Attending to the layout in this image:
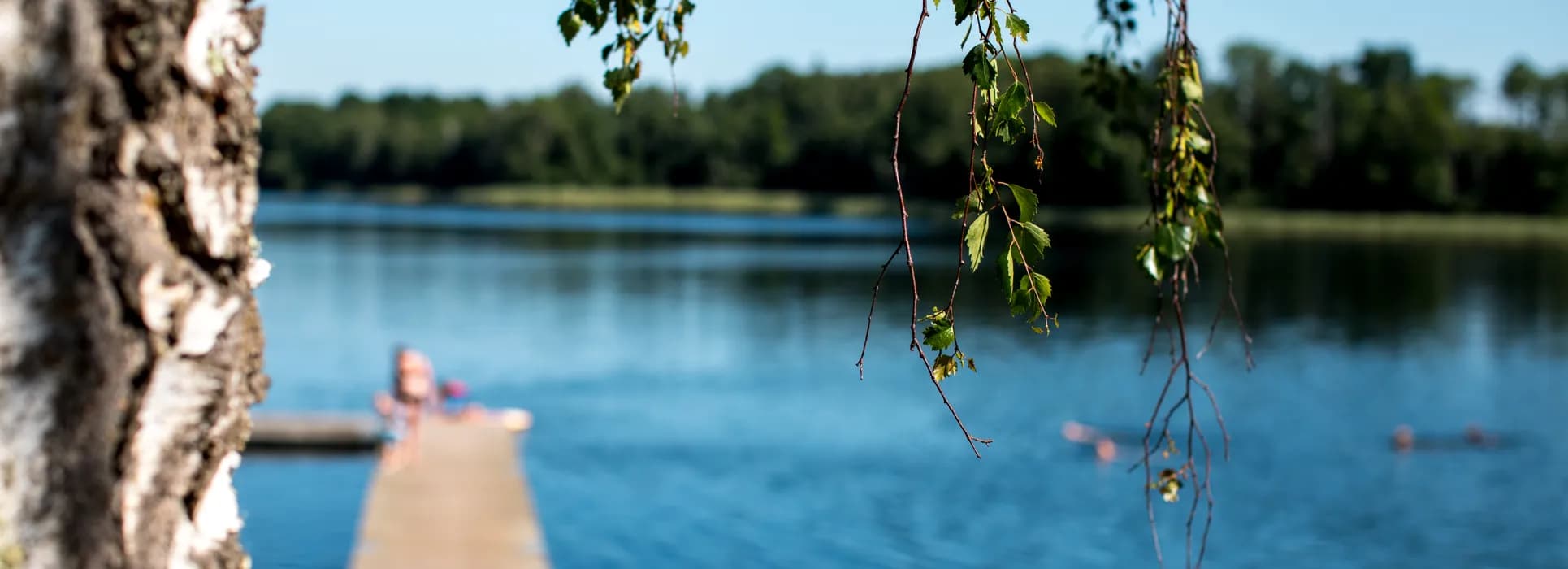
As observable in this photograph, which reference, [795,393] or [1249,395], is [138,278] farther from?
[1249,395]

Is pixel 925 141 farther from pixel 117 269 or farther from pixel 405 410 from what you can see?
pixel 117 269

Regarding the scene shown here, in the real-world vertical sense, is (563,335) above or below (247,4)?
below

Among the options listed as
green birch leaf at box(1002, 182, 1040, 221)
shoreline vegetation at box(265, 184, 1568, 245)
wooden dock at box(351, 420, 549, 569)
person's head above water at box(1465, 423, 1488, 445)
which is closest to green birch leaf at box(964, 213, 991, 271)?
green birch leaf at box(1002, 182, 1040, 221)

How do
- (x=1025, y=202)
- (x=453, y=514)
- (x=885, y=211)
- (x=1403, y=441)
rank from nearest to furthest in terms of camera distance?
1. (x=1025, y=202)
2. (x=453, y=514)
3. (x=1403, y=441)
4. (x=885, y=211)

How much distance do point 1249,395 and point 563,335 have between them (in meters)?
14.9

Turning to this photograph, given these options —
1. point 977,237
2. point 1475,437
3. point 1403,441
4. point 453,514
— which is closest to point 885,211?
point 1475,437

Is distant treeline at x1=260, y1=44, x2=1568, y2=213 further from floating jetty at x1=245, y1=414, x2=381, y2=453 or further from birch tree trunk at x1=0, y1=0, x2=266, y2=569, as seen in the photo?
birch tree trunk at x1=0, y1=0, x2=266, y2=569

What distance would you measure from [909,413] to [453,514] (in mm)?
13310

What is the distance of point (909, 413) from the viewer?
2409cm

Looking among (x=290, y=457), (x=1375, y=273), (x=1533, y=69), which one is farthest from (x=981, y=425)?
(x=1533, y=69)

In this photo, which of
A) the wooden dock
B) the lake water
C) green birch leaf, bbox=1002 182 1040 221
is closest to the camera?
green birch leaf, bbox=1002 182 1040 221

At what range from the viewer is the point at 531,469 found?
1939cm

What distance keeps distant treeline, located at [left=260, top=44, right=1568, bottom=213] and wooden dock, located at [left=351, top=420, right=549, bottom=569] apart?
35.6 m

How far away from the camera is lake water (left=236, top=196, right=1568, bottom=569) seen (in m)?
16.2
